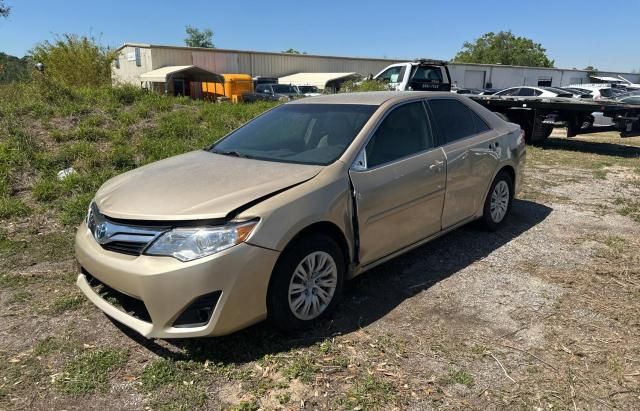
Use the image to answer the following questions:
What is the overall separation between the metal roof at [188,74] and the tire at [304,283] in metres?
25.4

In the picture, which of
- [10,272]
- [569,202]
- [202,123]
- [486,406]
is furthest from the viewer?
[202,123]

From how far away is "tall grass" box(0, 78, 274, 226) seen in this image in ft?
19.0

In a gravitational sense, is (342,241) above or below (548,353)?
above

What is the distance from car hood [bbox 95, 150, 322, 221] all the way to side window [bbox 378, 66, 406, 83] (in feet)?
38.8

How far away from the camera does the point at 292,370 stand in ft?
9.15

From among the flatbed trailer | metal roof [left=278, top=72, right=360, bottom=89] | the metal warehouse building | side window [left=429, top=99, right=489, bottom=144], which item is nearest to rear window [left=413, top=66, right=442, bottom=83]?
the flatbed trailer

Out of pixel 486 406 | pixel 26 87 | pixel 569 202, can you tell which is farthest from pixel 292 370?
pixel 26 87

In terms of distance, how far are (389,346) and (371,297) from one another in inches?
28.1

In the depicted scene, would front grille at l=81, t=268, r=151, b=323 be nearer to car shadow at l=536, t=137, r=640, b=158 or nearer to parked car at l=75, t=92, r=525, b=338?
parked car at l=75, t=92, r=525, b=338

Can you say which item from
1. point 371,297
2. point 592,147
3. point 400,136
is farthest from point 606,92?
point 371,297

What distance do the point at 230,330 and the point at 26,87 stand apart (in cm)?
870

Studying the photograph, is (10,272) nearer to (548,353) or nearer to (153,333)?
(153,333)

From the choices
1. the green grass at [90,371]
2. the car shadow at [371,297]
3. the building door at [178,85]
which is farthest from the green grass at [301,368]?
the building door at [178,85]

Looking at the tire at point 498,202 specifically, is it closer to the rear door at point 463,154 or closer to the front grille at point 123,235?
the rear door at point 463,154
